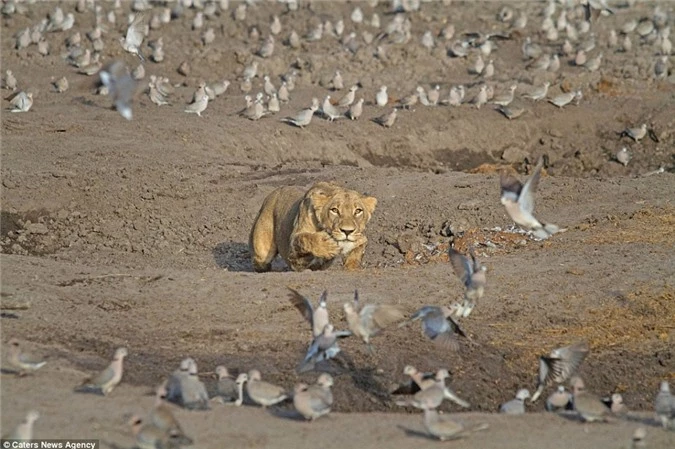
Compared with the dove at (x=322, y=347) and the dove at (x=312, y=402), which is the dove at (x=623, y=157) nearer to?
the dove at (x=322, y=347)

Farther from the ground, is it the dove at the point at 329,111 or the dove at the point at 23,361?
the dove at the point at 23,361

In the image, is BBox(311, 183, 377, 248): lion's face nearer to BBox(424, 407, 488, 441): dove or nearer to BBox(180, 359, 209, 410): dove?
BBox(180, 359, 209, 410): dove

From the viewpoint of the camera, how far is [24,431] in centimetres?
802

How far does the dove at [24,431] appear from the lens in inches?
316

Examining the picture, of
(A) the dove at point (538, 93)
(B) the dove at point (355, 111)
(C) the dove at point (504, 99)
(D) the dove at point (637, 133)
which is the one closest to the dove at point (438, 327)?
(B) the dove at point (355, 111)

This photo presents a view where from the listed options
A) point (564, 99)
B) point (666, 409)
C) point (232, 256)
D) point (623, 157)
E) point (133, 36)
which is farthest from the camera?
point (564, 99)

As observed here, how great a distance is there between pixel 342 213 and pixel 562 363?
383cm

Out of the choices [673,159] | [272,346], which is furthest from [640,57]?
[272,346]

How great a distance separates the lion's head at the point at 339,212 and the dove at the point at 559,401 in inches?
158

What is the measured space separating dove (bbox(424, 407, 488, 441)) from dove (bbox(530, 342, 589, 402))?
158 cm

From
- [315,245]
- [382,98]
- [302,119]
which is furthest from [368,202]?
[382,98]

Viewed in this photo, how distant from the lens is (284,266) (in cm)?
1480

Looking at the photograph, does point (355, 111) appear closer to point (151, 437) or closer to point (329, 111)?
point (329, 111)

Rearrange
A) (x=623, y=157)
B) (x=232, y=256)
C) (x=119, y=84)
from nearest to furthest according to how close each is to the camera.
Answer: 1. (x=119, y=84)
2. (x=232, y=256)
3. (x=623, y=157)
